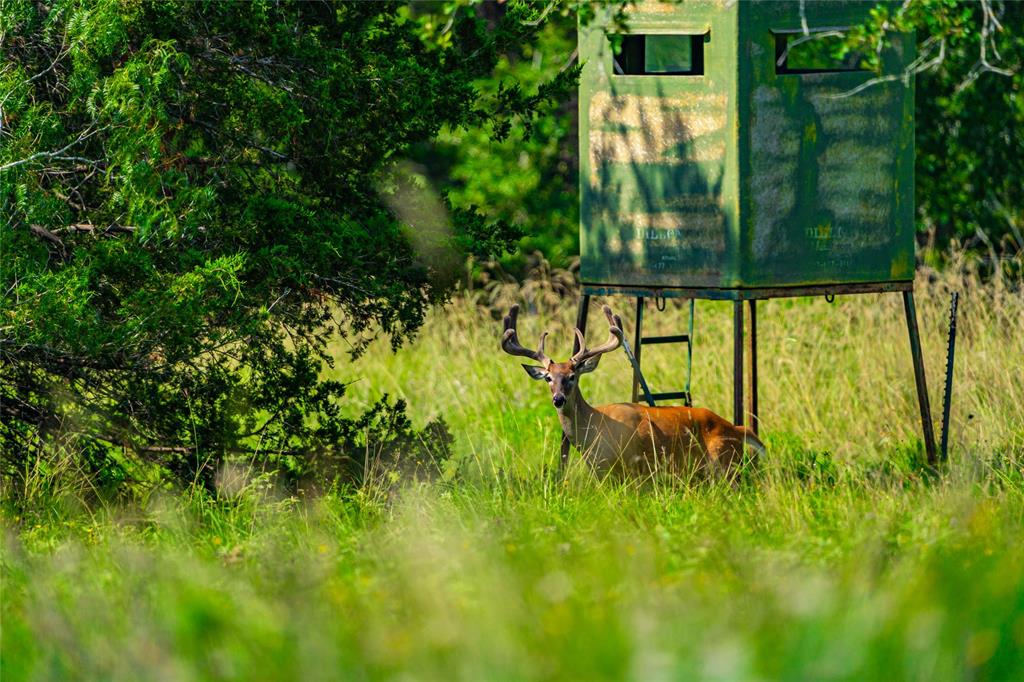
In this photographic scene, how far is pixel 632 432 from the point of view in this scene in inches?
344

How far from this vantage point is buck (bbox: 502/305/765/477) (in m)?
8.64

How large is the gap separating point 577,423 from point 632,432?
1.18 feet

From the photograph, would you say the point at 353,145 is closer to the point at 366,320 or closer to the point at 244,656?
the point at 366,320

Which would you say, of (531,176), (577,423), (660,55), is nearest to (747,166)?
(577,423)

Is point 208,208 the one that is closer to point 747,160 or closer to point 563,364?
point 563,364

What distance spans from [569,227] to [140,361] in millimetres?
9339

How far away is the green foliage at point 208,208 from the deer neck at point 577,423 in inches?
40.7

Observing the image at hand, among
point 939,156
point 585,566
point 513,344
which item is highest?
point 939,156

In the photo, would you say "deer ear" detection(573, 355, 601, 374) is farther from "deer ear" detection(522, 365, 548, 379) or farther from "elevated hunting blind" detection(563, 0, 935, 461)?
"elevated hunting blind" detection(563, 0, 935, 461)

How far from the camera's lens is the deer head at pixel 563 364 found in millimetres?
8719

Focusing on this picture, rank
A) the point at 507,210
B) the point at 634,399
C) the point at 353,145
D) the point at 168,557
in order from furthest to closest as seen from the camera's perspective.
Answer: the point at 507,210 → the point at 634,399 → the point at 353,145 → the point at 168,557

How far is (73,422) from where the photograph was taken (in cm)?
820

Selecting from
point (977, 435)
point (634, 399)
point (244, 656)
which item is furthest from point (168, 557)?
point (977, 435)

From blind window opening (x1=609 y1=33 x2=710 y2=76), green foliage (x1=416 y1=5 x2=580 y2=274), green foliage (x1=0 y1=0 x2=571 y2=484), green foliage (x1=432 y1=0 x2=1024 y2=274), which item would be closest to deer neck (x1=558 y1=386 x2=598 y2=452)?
green foliage (x1=0 y1=0 x2=571 y2=484)
